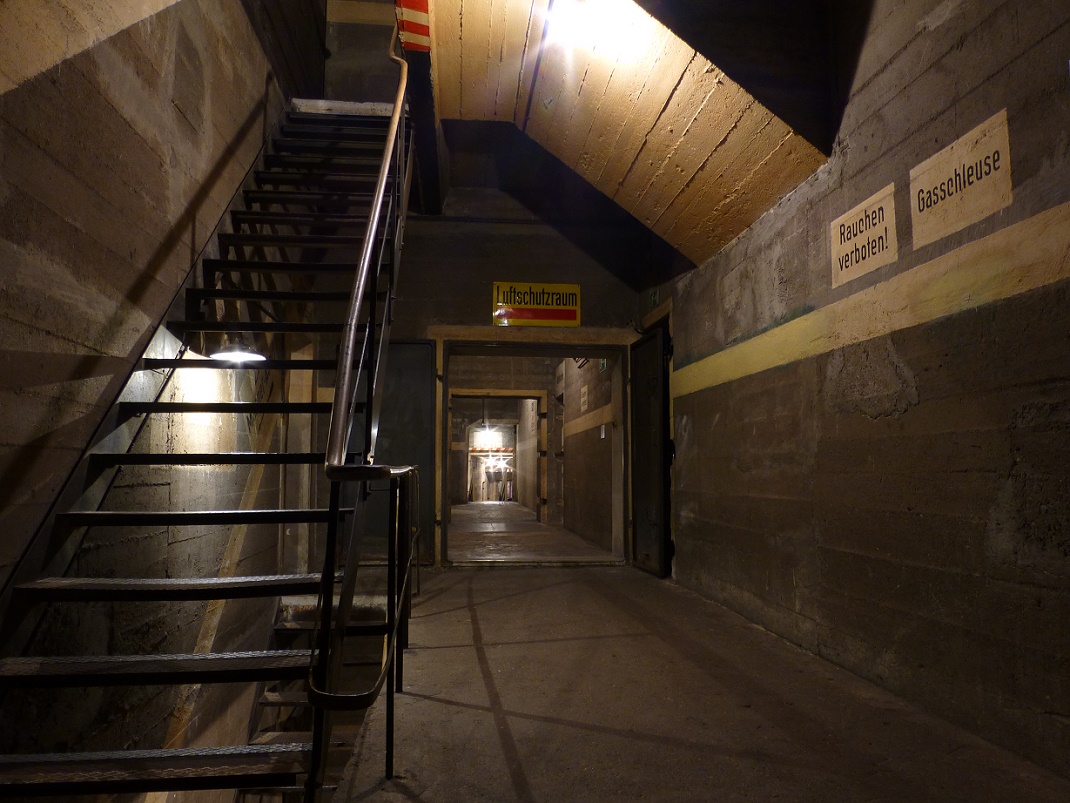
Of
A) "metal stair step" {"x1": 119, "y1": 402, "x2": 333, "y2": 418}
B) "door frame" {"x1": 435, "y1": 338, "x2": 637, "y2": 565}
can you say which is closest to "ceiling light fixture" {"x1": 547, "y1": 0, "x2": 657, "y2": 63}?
"metal stair step" {"x1": 119, "y1": 402, "x2": 333, "y2": 418}

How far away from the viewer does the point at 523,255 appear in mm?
6223

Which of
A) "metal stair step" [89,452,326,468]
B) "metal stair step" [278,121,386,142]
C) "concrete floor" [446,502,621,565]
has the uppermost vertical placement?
"metal stair step" [278,121,386,142]

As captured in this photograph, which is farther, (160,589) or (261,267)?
(261,267)

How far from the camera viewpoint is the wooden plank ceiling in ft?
10.9

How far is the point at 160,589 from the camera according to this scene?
2113mm

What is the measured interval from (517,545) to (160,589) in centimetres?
592

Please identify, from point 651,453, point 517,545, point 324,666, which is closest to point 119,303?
point 324,666

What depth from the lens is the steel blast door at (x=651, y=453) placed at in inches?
206

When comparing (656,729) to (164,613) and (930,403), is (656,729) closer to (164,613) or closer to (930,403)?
(930,403)

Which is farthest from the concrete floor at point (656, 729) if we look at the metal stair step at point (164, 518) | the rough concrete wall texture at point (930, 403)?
the metal stair step at point (164, 518)

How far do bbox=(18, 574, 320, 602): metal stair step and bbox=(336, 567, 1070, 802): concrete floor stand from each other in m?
0.64

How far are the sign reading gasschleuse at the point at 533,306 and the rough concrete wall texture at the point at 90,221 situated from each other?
9.82 ft

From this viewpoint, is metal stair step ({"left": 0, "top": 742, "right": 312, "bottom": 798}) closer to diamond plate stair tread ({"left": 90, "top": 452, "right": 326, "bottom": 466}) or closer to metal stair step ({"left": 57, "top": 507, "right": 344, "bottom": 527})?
metal stair step ({"left": 57, "top": 507, "right": 344, "bottom": 527})

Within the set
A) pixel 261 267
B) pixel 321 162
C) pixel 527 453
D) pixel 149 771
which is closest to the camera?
pixel 149 771
